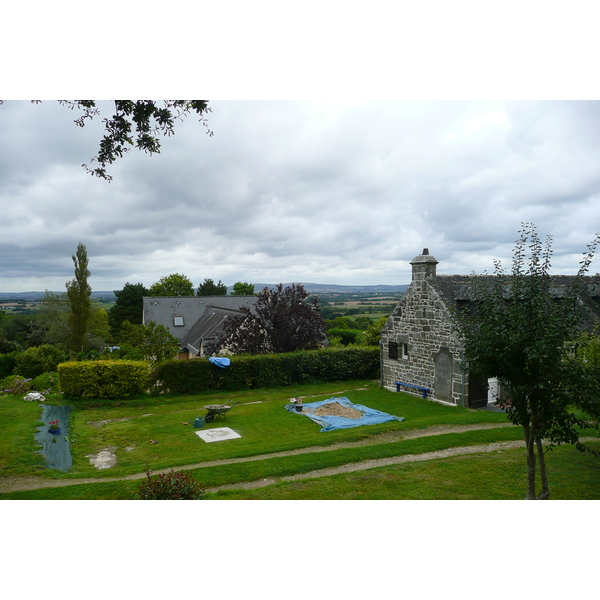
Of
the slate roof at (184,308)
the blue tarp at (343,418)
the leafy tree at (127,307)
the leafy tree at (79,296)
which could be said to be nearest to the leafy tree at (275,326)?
the blue tarp at (343,418)

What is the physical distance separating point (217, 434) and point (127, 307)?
1310 inches

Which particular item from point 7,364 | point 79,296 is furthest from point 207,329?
point 7,364

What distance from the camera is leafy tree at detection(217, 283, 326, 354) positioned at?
16828 mm

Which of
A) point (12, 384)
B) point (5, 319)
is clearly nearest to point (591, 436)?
point (12, 384)

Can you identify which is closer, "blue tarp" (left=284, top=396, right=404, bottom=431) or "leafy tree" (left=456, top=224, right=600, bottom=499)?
"leafy tree" (left=456, top=224, right=600, bottom=499)

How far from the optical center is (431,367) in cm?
1380

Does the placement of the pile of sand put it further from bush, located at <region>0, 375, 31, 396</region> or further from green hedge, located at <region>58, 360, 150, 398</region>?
bush, located at <region>0, 375, 31, 396</region>

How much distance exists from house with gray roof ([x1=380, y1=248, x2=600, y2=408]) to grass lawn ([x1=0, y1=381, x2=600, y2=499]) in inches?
27.1

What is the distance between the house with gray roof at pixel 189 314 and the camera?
79.4 feet

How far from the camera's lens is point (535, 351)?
15.3 ft

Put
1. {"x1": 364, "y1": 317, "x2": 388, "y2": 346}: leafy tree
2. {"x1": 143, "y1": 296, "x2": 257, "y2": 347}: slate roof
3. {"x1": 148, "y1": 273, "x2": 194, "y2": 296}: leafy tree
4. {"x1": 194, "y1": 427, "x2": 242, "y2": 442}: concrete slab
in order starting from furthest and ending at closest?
1. {"x1": 148, "y1": 273, "x2": 194, "y2": 296}: leafy tree
2. {"x1": 143, "y1": 296, "x2": 257, "y2": 347}: slate roof
3. {"x1": 364, "y1": 317, "x2": 388, "y2": 346}: leafy tree
4. {"x1": 194, "y1": 427, "x2": 242, "y2": 442}: concrete slab

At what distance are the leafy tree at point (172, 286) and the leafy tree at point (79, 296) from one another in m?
29.5

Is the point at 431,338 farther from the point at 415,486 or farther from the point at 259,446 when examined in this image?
the point at 415,486

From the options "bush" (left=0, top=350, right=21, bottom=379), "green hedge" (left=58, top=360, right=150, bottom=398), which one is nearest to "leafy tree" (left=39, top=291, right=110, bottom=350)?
"bush" (left=0, top=350, right=21, bottom=379)
